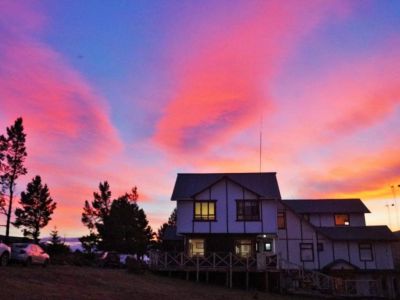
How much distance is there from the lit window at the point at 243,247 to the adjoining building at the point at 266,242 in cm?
6

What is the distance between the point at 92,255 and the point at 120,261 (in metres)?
3.40

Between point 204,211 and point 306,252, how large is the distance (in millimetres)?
14744

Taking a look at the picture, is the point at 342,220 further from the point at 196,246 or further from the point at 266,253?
the point at 196,246

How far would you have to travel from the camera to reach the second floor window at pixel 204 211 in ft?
148

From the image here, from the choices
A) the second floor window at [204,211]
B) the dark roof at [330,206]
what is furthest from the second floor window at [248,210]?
the dark roof at [330,206]

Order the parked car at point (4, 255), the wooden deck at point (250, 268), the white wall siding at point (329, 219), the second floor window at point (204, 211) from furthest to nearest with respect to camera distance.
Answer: the white wall siding at point (329, 219) → the second floor window at point (204, 211) → the wooden deck at point (250, 268) → the parked car at point (4, 255)

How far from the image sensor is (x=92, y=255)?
2019 inches

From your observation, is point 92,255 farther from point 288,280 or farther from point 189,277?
point 288,280

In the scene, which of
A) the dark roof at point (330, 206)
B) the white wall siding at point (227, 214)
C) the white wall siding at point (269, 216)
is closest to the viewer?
the white wall siding at point (269, 216)

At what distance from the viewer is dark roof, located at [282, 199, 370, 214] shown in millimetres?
60469

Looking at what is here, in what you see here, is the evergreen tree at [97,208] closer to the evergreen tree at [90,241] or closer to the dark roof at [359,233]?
the evergreen tree at [90,241]

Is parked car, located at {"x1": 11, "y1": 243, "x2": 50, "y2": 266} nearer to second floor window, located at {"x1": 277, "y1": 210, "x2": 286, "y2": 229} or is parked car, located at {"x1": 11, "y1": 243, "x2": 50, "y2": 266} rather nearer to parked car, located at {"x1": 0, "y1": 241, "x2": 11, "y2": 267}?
parked car, located at {"x1": 0, "y1": 241, "x2": 11, "y2": 267}

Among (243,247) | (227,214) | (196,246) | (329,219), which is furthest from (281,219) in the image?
(196,246)

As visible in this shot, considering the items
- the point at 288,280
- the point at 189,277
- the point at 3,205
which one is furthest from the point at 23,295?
the point at 3,205
